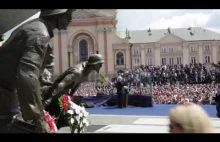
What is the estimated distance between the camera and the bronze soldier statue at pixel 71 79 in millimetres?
5066

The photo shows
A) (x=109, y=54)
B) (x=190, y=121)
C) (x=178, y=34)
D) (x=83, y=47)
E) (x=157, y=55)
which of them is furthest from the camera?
(x=178, y=34)

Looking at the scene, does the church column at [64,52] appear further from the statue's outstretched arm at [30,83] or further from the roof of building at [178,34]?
the statue's outstretched arm at [30,83]

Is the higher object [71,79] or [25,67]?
[25,67]

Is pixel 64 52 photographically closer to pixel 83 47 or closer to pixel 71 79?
pixel 83 47

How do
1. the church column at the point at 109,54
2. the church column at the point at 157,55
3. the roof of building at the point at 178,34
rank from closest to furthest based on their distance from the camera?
the church column at the point at 109,54, the church column at the point at 157,55, the roof of building at the point at 178,34

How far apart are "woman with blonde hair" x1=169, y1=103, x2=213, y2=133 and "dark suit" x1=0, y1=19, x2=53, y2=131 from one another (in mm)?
1346

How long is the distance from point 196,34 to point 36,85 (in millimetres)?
82737

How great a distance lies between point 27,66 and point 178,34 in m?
85.8

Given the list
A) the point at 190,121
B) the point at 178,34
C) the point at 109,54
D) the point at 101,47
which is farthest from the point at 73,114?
the point at 178,34

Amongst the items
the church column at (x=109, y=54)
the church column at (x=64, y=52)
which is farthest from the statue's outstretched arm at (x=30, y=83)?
the church column at (x=109, y=54)

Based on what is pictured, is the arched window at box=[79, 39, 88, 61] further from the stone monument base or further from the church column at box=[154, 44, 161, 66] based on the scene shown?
the stone monument base

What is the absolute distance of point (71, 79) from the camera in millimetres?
5508

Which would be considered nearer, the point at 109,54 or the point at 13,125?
the point at 13,125
